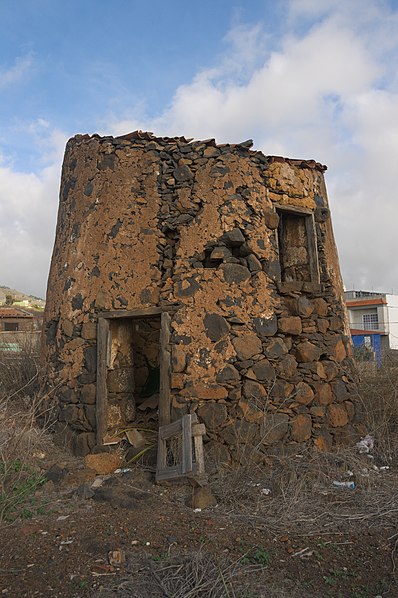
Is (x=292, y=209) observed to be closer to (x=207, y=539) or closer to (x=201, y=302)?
(x=201, y=302)

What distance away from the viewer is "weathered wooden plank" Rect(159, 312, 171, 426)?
5.61 metres

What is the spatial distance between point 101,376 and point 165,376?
0.90 metres

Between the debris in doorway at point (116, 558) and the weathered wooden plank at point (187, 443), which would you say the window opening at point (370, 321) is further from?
the debris in doorway at point (116, 558)

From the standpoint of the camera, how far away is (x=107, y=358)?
20.3ft

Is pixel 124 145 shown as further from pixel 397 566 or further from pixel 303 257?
pixel 397 566

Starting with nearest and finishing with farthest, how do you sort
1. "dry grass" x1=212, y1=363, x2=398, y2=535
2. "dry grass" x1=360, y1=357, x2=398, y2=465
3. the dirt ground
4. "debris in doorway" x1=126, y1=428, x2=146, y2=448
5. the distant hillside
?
the dirt ground
"dry grass" x1=212, y1=363, x2=398, y2=535
"debris in doorway" x1=126, y1=428, x2=146, y2=448
"dry grass" x1=360, y1=357, x2=398, y2=465
the distant hillside

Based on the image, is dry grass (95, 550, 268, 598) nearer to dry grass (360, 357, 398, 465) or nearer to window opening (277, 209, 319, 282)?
dry grass (360, 357, 398, 465)

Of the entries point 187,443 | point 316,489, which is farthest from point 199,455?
point 316,489

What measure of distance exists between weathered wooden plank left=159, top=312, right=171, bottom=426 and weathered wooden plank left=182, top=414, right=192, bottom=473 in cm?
54

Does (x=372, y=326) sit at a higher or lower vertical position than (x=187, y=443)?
higher

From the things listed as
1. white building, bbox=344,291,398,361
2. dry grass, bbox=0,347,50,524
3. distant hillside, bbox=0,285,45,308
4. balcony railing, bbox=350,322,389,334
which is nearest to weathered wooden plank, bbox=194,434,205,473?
dry grass, bbox=0,347,50,524

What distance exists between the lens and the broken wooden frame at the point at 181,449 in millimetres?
4875

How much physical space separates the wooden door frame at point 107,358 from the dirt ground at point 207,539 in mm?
774

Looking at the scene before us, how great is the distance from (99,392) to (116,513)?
190 centimetres
